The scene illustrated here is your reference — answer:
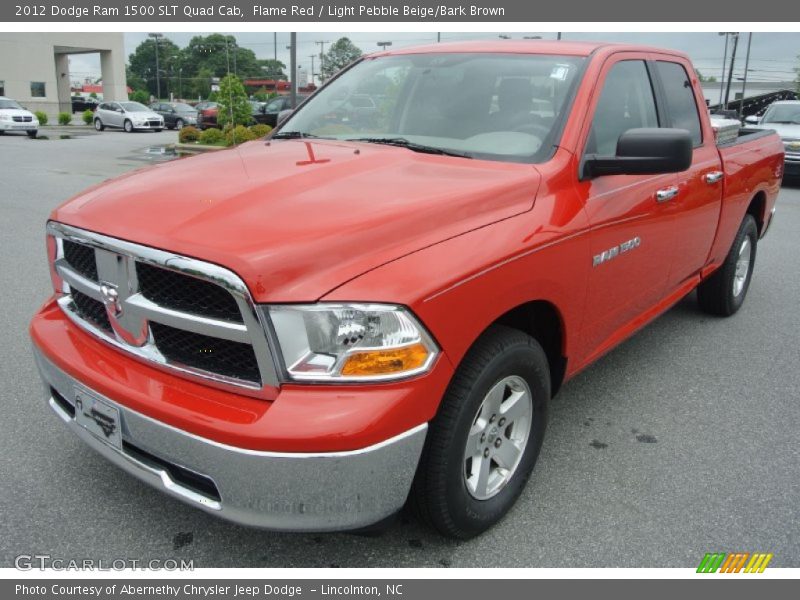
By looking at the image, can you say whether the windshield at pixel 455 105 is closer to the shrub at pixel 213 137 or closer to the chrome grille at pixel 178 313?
the chrome grille at pixel 178 313

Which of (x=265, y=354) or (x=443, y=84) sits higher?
(x=443, y=84)

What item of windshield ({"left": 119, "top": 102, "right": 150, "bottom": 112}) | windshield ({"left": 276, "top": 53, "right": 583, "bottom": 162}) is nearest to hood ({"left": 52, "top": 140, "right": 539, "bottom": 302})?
windshield ({"left": 276, "top": 53, "right": 583, "bottom": 162})

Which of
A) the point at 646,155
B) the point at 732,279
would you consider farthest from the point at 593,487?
the point at 732,279

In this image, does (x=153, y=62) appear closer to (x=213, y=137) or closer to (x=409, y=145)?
(x=213, y=137)

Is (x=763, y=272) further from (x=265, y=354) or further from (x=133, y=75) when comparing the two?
(x=133, y=75)

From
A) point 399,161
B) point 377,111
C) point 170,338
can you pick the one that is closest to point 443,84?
point 377,111

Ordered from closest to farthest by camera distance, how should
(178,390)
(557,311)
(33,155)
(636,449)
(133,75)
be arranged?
(178,390) → (557,311) → (636,449) → (33,155) → (133,75)

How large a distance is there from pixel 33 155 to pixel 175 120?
67.3ft

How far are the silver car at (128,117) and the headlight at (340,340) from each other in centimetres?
3321

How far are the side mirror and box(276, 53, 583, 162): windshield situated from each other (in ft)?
0.81

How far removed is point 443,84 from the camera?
3.57 meters

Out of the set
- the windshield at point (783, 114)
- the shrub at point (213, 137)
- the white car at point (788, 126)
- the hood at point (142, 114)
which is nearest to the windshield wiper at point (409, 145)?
the white car at point (788, 126)

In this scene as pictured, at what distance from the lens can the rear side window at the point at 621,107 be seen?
3307 mm

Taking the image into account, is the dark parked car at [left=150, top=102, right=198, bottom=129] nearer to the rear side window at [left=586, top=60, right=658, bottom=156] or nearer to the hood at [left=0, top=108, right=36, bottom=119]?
the hood at [left=0, top=108, right=36, bottom=119]
